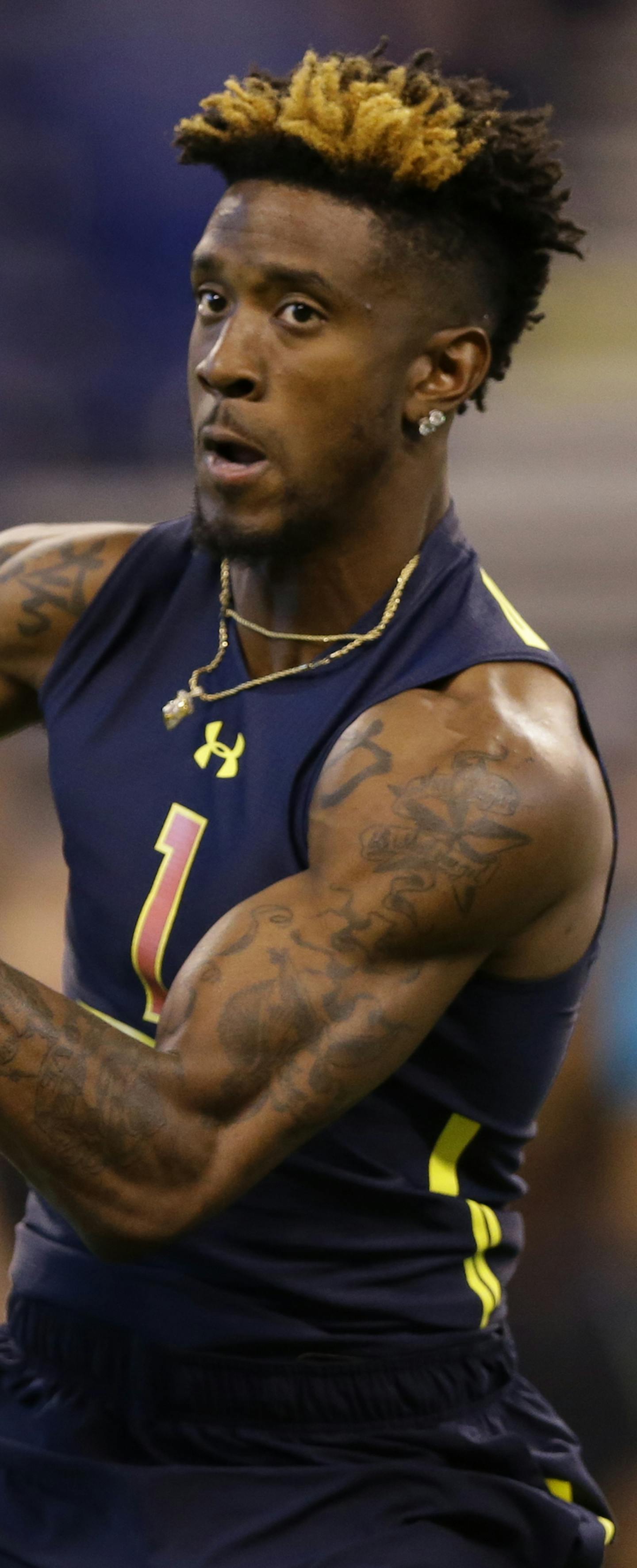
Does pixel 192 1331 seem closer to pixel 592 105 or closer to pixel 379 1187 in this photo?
pixel 379 1187

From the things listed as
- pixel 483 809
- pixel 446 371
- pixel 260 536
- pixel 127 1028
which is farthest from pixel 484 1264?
pixel 446 371

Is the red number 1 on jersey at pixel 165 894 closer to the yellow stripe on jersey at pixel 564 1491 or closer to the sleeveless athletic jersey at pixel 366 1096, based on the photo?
the sleeveless athletic jersey at pixel 366 1096

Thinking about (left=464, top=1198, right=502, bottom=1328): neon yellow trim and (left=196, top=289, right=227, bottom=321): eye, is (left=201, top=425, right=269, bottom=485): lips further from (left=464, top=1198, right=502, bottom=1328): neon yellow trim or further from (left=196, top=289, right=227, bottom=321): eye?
(left=464, top=1198, right=502, bottom=1328): neon yellow trim

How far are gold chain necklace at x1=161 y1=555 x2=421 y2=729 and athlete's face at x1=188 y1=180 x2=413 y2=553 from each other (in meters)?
0.11

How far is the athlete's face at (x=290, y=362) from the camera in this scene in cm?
167

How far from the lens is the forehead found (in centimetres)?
167

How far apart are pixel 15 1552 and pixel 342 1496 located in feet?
0.95

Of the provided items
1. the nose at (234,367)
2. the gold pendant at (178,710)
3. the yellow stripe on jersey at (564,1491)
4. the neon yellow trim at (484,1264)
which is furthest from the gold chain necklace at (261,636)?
the yellow stripe on jersey at (564,1491)

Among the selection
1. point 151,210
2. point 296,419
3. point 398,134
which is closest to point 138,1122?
point 296,419

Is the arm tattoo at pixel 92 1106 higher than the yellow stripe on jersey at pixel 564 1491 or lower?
higher

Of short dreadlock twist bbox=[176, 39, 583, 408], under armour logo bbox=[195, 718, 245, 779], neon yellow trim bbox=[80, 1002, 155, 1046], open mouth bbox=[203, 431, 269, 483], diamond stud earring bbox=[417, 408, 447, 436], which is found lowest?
neon yellow trim bbox=[80, 1002, 155, 1046]

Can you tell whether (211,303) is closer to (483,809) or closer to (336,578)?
(336,578)

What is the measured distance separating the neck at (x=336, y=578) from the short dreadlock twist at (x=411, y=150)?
0.24 metres

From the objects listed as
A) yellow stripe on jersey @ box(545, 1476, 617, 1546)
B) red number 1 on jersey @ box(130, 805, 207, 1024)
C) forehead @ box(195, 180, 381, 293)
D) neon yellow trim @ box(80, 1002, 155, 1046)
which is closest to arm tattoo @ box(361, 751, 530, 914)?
red number 1 on jersey @ box(130, 805, 207, 1024)
